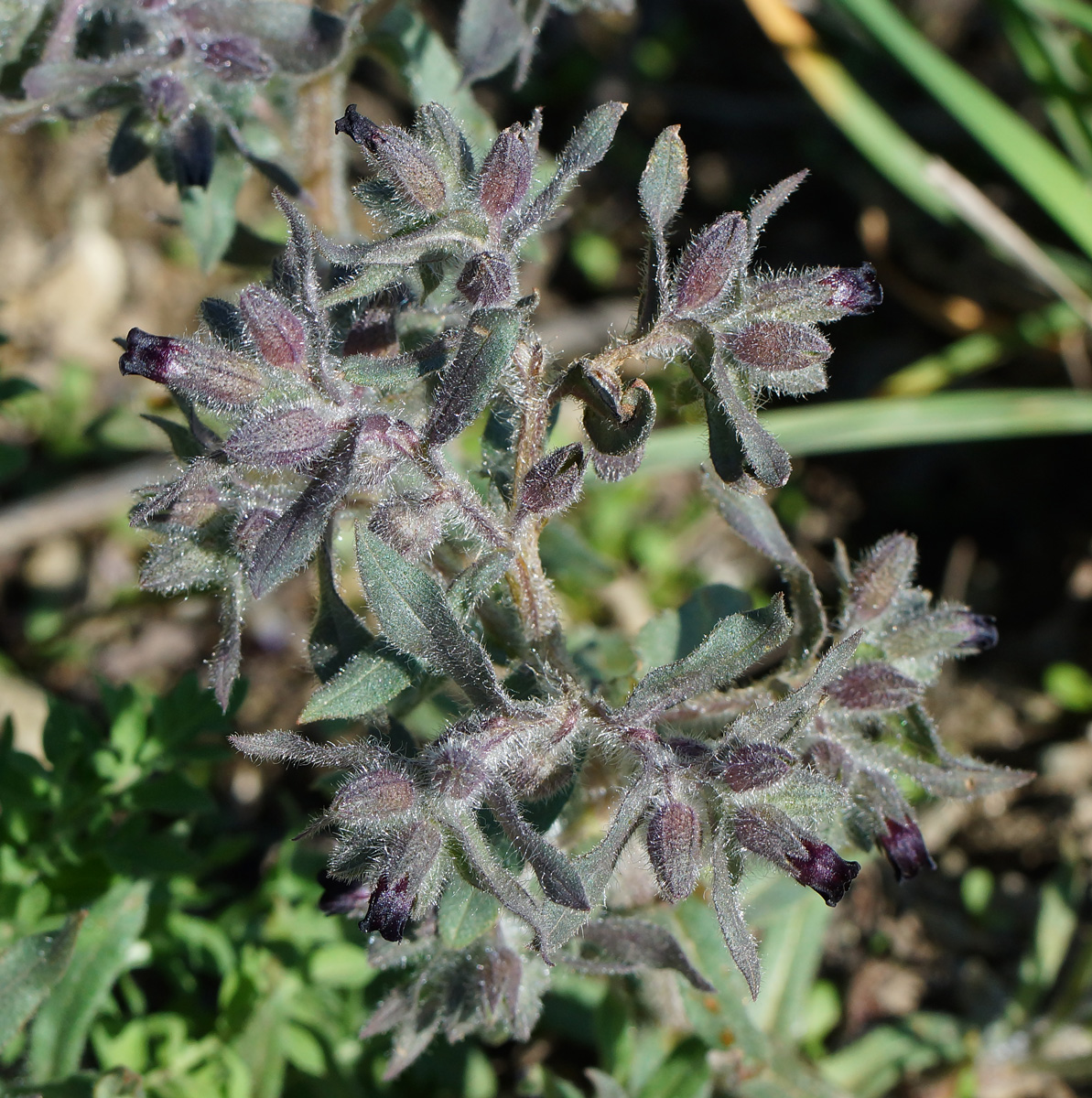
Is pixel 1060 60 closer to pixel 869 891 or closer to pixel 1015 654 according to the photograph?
pixel 1015 654

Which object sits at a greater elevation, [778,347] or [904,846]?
[778,347]

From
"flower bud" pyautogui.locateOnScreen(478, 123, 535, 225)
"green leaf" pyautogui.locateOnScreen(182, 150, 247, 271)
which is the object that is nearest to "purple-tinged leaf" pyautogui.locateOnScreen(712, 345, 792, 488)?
"flower bud" pyautogui.locateOnScreen(478, 123, 535, 225)

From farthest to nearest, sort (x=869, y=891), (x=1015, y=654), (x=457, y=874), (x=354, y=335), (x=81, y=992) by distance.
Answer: (x=1015, y=654) → (x=869, y=891) → (x=81, y=992) → (x=354, y=335) → (x=457, y=874)

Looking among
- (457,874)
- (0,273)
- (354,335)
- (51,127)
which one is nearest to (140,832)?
(457,874)

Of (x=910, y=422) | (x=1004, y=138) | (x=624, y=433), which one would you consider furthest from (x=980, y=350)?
(x=624, y=433)

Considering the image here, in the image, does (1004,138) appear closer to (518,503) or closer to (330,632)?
(518,503)

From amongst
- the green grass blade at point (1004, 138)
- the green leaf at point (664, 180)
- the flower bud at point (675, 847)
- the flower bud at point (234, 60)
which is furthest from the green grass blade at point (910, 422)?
the flower bud at point (675, 847)
